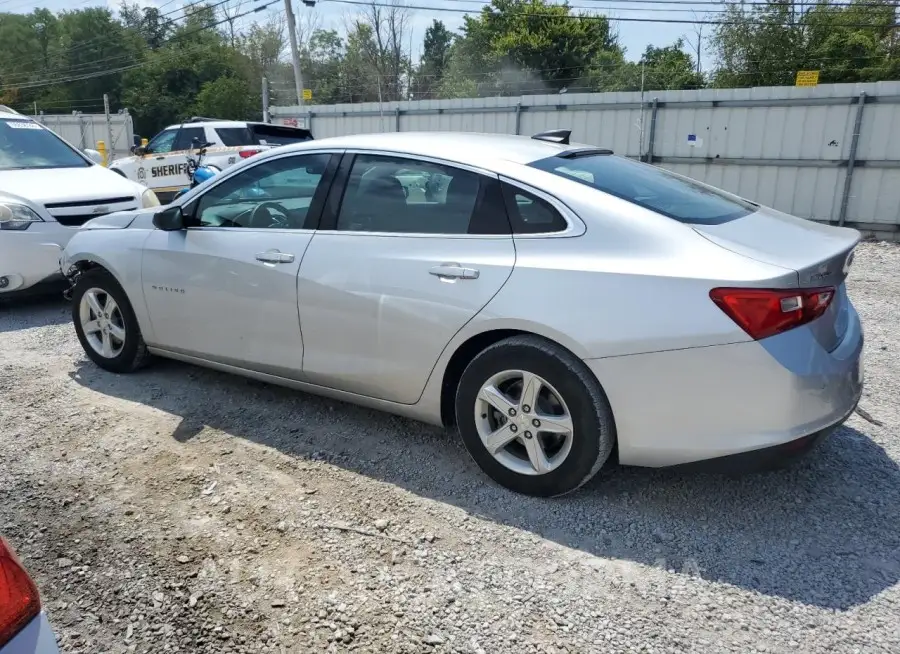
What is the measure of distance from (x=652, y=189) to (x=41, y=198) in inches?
223

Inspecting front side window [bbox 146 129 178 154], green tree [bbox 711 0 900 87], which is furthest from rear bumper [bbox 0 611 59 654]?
green tree [bbox 711 0 900 87]

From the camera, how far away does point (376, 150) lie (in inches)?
141

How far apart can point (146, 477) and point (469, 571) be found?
5.64 ft

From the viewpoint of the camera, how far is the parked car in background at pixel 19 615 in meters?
1.37

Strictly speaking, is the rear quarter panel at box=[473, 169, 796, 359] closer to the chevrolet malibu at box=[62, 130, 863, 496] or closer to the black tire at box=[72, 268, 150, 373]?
the chevrolet malibu at box=[62, 130, 863, 496]

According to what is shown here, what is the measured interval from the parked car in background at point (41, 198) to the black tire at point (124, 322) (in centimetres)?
179

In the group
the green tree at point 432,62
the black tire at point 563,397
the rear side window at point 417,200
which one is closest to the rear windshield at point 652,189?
the rear side window at point 417,200

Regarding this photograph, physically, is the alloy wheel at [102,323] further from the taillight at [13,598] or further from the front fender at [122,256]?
the taillight at [13,598]

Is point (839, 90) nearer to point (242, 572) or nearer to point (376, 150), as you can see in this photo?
point (376, 150)

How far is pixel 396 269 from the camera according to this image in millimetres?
3266

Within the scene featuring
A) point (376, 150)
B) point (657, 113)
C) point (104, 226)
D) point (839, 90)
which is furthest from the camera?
point (657, 113)

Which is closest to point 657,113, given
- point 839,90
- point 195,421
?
point 839,90

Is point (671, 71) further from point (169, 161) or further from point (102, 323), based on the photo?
point (102, 323)

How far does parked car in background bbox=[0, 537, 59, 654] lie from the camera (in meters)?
1.37
